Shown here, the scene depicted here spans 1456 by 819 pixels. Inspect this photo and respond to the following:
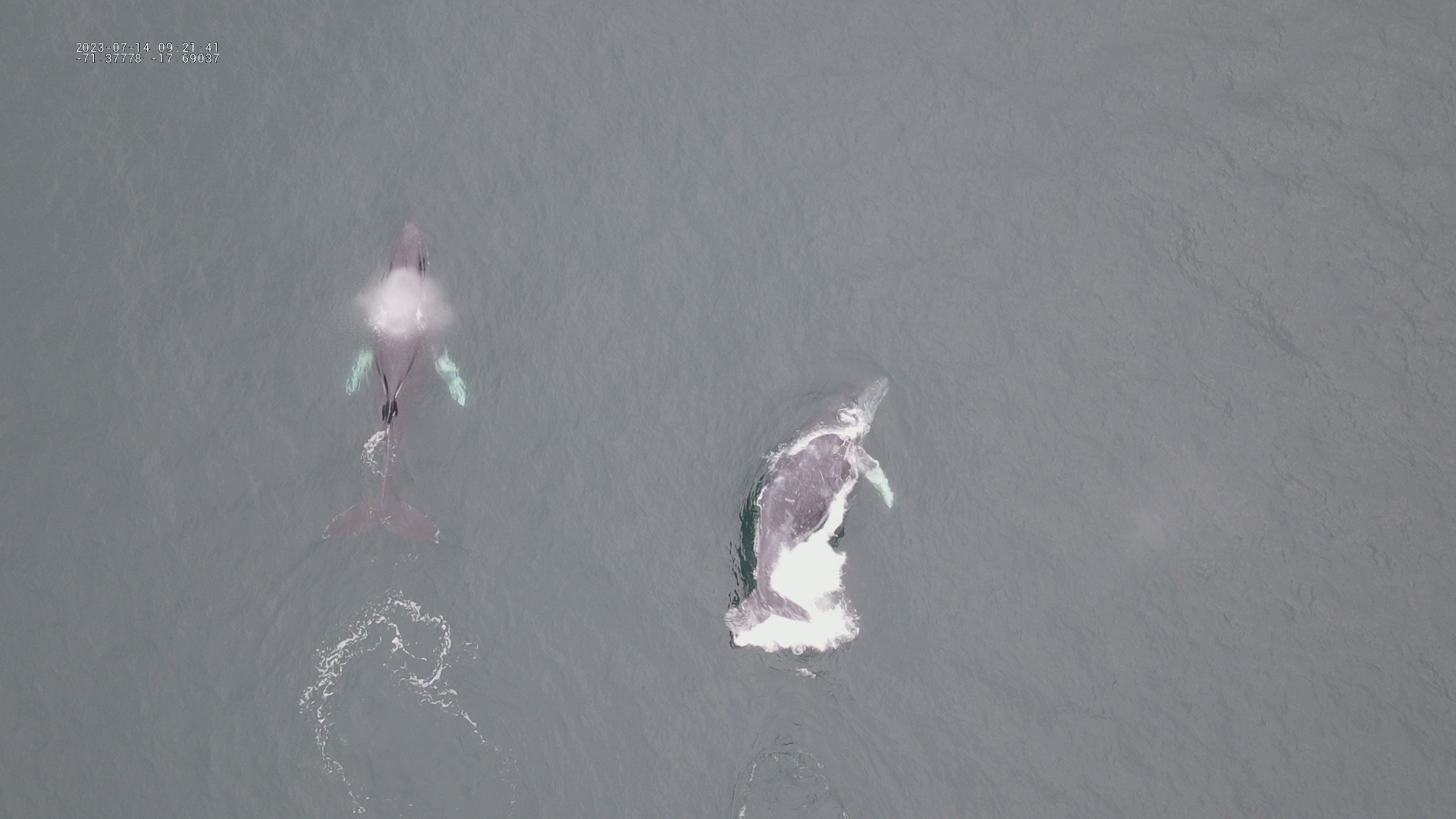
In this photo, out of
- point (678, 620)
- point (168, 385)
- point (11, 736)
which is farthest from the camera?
point (168, 385)

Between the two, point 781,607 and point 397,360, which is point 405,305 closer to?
point 397,360

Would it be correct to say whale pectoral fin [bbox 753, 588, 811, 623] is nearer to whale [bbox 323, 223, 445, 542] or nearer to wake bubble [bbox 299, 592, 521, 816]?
wake bubble [bbox 299, 592, 521, 816]

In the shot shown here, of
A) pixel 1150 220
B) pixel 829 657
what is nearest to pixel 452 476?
pixel 829 657

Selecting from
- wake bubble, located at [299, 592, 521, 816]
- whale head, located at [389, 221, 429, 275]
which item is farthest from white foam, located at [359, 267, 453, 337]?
wake bubble, located at [299, 592, 521, 816]

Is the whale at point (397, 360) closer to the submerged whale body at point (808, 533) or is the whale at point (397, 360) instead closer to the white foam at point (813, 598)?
the submerged whale body at point (808, 533)

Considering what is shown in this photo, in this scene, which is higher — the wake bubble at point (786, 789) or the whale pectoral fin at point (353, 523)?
the whale pectoral fin at point (353, 523)

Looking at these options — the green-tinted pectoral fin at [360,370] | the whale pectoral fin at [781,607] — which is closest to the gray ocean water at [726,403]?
the green-tinted pectoral fin at [360,370]

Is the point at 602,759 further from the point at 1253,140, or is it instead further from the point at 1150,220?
the point at 1253,140
